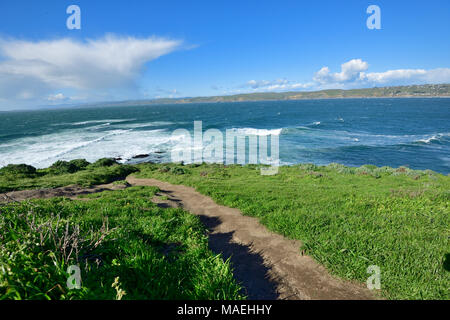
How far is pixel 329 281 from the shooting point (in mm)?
5262

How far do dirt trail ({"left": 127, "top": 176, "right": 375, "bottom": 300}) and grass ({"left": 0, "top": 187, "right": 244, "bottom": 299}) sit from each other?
79 cm

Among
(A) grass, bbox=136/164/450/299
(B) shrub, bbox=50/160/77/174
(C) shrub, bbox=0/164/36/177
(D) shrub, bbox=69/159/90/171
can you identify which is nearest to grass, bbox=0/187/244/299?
(A) grass, bbox=136/164/450/299

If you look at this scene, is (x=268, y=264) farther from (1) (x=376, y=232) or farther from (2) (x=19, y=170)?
(2) (x=19, y=170)

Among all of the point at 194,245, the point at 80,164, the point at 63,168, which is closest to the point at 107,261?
the point at 194,245

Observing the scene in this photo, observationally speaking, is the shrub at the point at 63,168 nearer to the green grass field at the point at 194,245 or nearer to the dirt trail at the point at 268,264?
the green grass field at the point at 194,245

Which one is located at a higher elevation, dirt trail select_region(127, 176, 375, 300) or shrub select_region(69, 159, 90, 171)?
shrub select_region(69, 159, 90, 171)

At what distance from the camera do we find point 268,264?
6.03m

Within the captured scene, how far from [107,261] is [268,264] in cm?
406

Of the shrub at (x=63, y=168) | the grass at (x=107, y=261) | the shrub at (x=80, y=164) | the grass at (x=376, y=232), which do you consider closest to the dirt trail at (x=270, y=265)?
the grass at (x=376, y=232)

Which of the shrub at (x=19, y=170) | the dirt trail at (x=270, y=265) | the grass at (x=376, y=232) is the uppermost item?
the shrub at (x=19, y=170)

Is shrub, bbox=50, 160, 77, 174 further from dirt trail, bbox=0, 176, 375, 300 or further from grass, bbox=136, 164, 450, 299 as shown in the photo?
grass, bbox=136, 164, 450, 299

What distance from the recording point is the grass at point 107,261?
123 inches

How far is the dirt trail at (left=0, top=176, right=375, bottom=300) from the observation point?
16.2 feet

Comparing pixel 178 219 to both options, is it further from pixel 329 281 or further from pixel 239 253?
pixel 329 281
